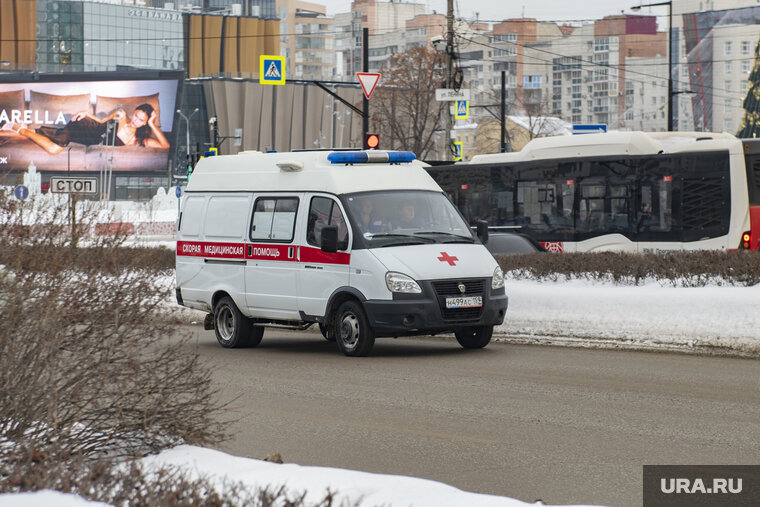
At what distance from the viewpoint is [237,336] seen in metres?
16.0

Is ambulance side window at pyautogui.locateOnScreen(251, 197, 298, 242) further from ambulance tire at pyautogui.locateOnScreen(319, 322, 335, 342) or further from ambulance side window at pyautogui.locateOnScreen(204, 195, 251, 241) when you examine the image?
ambulance tire at pyautogui.locateOnScreen(319, 322, 335, 342)

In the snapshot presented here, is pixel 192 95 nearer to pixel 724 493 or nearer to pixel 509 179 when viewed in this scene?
pixel 509 179

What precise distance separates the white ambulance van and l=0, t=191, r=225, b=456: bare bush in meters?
5.91

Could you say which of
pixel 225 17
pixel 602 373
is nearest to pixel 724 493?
pixel 602 373

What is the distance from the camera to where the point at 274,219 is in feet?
51.1

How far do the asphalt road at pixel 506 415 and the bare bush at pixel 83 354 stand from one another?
1.25 metres

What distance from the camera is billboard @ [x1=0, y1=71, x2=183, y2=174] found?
134m

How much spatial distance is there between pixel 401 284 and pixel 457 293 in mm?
720

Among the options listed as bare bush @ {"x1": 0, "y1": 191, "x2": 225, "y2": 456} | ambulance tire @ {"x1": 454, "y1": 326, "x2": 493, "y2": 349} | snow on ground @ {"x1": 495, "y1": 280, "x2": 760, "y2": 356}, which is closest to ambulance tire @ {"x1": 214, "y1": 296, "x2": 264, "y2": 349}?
ambulance tire @ {"x1": 454, "y1": 326, "x2": 493, "y2": 349}

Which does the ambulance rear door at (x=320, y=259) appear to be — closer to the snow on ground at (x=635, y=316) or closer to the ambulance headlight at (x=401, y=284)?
the ambulance headlight at (x=401, y=284)

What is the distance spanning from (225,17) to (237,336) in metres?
160

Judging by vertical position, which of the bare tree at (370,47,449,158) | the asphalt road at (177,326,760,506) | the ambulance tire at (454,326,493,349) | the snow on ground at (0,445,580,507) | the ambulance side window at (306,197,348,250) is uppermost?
the bare tree at (370,47,449,158)

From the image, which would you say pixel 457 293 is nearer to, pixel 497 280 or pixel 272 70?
pixel 497 280

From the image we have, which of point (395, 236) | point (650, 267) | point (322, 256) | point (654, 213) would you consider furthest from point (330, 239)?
point (654, 213)
